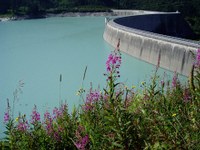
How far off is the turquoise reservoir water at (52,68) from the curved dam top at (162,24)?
441 inches

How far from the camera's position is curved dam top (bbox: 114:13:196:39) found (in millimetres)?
57312

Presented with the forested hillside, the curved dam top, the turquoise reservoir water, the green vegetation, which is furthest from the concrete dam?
the forested hillside

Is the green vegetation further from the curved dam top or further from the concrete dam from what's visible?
the curved dam top

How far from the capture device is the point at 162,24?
64.2 metres

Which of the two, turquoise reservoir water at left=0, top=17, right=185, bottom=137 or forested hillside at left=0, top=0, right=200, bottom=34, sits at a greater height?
turquoise reservoir water at left=0, top=17, right=185, bottom=137

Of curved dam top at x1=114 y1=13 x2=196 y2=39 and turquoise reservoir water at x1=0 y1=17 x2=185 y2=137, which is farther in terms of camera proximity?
curved dam top at x1=114 y1=13 x2=196 y2=39

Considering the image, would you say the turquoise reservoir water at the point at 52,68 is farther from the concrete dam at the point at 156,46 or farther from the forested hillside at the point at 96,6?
the forested hillside at the point at 96,6

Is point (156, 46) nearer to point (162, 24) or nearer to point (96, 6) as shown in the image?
point (162, 24)

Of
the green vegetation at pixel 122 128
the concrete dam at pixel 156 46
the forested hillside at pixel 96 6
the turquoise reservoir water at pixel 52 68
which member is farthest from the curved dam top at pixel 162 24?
the green vegetation at pixel 122 128

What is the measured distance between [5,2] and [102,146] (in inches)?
3887

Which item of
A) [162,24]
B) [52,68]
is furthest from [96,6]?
[52,68]

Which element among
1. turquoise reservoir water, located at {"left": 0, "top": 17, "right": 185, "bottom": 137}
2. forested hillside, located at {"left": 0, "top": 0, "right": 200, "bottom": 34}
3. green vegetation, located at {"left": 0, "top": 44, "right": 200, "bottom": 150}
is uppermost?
green vegetation, located at {"left": 0, "top": 44, "right": 200, "bottom": 150}

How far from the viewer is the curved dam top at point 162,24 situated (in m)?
57.3

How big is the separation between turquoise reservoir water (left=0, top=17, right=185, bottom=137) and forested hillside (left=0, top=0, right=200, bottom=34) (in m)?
39.7
